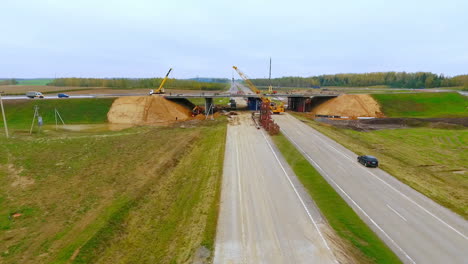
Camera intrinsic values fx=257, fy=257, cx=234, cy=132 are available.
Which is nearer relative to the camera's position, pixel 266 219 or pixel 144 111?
pixel 266 219

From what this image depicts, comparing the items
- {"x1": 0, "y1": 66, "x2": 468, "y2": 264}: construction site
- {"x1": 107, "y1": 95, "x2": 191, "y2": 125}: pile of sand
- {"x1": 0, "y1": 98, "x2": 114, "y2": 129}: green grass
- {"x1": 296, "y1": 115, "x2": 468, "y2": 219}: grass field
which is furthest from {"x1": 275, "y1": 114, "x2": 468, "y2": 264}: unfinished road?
{"x1": 0, "y1": 98, "x2": 114, "y2": 129}: green grass

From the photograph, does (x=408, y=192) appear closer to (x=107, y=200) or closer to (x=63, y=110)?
(x=107, y=200)

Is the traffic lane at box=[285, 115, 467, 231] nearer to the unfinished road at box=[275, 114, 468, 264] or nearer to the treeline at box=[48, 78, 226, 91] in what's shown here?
the unfinished road at box=[275, 114, 468, 264]

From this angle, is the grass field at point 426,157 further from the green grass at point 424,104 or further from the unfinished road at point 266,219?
the green grass at point 424,104

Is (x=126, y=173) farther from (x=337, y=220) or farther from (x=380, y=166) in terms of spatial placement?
(x=380, y=166)

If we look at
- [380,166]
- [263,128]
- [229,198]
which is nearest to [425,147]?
[380,166]

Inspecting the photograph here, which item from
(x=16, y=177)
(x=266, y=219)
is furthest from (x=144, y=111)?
(x=266, y=219)
